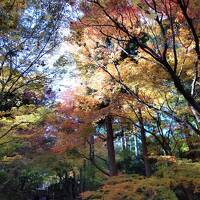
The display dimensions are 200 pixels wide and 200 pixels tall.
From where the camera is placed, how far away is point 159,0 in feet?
21.2

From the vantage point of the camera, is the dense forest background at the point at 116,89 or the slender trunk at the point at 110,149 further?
the slender trunk at the point at 110,149

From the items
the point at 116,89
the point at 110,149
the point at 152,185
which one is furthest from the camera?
the point at 110,149

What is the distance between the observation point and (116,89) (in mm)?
11383

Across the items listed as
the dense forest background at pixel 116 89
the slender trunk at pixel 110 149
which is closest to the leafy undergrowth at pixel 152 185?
the dense forest background at pixel 116 89

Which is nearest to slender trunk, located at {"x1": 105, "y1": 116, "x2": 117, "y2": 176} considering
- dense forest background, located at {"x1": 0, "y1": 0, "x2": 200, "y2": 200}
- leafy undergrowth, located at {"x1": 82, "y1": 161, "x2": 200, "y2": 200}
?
dense forest background, located at {"x1": 0, "y1": 0, "x2": 200, "y2": 200}

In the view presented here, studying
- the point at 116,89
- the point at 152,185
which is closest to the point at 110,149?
the point at 116,89

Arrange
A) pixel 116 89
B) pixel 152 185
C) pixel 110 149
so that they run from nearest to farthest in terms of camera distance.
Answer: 1. pixel 152 185
2. pixel 116 89
3. pixel 110 149

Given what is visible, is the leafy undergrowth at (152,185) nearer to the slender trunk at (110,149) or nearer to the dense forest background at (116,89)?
the dense forest background at (116,89)

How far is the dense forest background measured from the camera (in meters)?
6.89

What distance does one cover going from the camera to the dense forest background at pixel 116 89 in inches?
271

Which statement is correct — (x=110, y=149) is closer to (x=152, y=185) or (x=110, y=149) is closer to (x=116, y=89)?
(x=116, y=89)

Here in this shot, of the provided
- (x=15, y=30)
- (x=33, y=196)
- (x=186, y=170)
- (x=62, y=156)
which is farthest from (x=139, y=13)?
(x=33, y=196)

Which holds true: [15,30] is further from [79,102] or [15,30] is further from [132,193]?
[79,102]

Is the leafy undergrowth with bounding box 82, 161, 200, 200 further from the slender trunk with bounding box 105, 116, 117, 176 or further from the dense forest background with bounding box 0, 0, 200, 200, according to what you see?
the slender trunk with bounding box 105, 116, 117, 176
